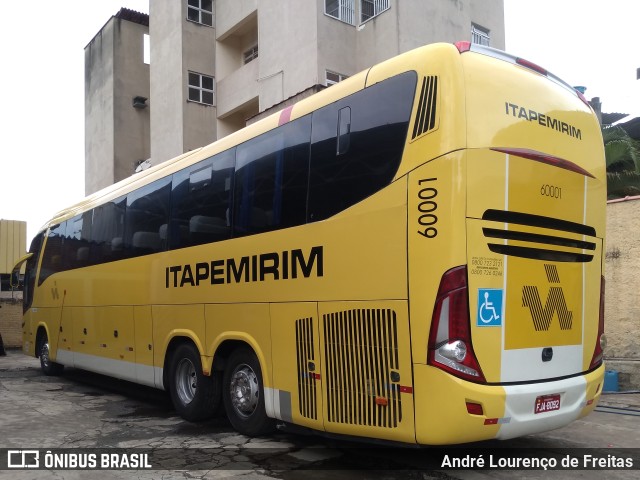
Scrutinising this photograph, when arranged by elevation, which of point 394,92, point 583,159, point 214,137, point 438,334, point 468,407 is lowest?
point 468,407

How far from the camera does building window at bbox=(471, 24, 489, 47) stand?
63.4 feet

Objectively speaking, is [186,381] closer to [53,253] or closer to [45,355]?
[53,253]

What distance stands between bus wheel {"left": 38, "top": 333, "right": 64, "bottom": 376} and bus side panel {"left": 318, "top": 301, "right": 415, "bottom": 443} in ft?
32.5

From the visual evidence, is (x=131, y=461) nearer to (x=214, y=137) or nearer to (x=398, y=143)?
(x=398, y=143)

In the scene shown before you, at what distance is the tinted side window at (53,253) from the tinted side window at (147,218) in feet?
12.1

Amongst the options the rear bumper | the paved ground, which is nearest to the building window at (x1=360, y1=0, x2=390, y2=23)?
the paved ground

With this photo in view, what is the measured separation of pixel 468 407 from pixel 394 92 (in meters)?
2.80

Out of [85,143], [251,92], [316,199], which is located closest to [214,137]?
[251,92]

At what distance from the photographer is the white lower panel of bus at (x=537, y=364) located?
15.9ft

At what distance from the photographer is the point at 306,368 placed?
584 cm

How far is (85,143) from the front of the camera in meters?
31.4

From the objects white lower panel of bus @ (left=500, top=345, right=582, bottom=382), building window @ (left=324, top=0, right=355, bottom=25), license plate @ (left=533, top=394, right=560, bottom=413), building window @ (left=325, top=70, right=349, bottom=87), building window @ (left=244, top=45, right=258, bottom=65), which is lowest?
license plate @ (left=533, top=394, right=560, bottom=413)

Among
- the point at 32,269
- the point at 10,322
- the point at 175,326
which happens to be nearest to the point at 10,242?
the point at 10,322

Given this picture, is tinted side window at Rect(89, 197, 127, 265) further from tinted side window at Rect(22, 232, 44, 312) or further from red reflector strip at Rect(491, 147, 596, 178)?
red reflector strip at Rect(491, 147, 596, 178)
